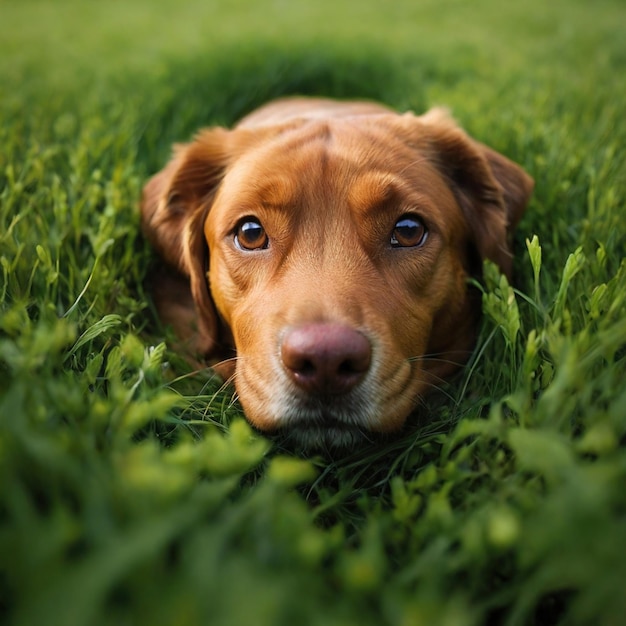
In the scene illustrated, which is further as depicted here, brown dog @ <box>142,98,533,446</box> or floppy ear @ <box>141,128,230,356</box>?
floppy ear @ <box>141,128,230,356</box>

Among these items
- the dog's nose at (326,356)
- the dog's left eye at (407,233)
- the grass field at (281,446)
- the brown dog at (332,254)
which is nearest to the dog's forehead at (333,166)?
the brown dog at (332,254)

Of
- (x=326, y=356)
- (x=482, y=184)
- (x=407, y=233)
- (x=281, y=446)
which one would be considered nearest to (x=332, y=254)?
(x=407, y=233)

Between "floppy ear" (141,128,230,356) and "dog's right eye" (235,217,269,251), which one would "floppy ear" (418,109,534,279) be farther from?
"floppy ear" (141,128,230,356)

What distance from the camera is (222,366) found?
9.04 feet

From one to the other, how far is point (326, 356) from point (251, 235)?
0.96 metres

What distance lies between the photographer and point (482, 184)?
3.09 m

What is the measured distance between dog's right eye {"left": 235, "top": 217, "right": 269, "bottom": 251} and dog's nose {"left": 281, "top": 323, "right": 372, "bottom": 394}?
758 mm

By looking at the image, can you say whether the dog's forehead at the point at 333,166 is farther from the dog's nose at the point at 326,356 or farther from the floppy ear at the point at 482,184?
the dog's nose at the point at 326,356

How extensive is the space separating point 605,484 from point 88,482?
1.04 m

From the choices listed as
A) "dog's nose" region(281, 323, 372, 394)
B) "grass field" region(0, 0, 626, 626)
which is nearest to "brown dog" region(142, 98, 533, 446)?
"dog's nose" region(281, 323, 372, 394)

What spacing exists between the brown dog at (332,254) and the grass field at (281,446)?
170mm

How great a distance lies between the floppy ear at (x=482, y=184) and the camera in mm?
3006

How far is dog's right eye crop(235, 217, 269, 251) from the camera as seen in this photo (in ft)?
8.71

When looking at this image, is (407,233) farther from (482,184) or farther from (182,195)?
(182,195)
